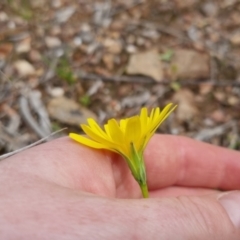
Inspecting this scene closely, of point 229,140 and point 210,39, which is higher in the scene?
point 210,39

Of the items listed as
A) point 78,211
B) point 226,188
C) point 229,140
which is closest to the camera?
point 78,211

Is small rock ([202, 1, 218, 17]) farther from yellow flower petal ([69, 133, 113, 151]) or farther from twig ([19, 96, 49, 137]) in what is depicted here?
yellow flower petal ([69, 133, 113, 151])

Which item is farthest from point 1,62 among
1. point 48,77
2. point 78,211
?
point 78,211

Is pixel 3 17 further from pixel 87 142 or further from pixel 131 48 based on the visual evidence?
pixel 87 142

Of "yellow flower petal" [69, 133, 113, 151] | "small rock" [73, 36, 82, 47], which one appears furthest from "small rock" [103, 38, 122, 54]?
"yellow flower petal" [69, 133, 113, 151]

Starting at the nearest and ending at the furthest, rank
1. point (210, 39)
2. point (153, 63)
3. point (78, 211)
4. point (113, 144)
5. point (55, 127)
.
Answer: point (78, 211), point (113, 144), point (55, 127), point (153, 63), point (210, 39)

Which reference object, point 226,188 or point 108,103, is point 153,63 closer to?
point 108,103

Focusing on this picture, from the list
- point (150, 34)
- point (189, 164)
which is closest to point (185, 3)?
point (150, 34)
